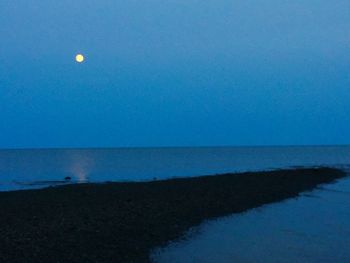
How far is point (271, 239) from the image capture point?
Answer: 1847cm

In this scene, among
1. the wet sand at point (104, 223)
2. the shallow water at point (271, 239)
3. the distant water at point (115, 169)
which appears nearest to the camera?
the wet sand at point (104, 223)

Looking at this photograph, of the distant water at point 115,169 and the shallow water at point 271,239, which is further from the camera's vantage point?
the distant water at point 115,169

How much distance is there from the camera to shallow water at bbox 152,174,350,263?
15.4 metres

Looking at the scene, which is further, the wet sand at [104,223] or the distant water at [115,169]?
the distant water at [115,169]

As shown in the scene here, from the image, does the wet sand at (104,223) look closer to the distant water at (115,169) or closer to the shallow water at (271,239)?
the shallow water at (271,239)

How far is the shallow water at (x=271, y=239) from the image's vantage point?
608 inches

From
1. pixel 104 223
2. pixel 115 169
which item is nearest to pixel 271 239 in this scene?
pixel 104 223

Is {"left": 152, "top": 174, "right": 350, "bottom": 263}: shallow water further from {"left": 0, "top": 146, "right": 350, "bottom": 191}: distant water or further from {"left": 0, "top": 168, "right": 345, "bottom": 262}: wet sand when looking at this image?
{"left": 0, "top": 146, "right": 350, "bottom": 191}: distant water

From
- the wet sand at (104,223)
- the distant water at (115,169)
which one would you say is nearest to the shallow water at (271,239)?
the wet sand at (104,223)

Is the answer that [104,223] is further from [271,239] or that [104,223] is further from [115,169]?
[115,169]

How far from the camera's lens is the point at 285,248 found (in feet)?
55.1

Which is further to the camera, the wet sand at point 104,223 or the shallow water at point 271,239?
the shallow water at point 271,239

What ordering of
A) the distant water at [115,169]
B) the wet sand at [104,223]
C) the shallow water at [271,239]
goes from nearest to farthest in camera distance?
the wet sand at [104,223] < the shallow water at [271,239] < the distant water at [115,169]

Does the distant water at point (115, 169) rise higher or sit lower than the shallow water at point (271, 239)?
higher
